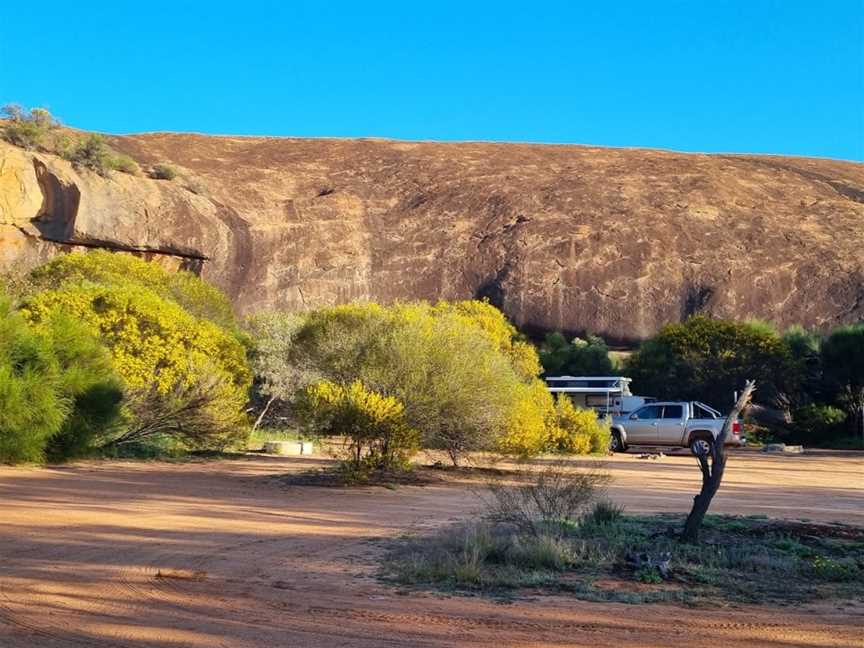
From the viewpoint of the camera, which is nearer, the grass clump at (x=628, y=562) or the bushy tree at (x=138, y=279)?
the grass clump at (x=628, y=562)

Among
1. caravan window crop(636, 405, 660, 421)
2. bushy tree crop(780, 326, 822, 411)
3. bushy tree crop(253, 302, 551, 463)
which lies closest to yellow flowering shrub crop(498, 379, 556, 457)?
bushy tree crop(253, 302, 551, 463)

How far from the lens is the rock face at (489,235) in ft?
164

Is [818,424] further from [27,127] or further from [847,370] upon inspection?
[27,127]

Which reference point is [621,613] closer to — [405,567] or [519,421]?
[405,567]

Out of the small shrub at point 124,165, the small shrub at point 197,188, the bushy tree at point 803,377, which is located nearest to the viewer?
the bushy tree at point 803,377

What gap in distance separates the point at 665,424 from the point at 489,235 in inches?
1129

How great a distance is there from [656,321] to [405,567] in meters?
45.9

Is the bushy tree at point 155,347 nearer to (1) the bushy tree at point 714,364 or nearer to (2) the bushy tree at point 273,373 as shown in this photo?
(2) the bushy tree at point 273,373

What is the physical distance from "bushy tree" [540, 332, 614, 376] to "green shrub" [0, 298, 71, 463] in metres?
30.4

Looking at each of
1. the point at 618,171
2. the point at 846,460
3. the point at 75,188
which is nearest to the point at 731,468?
the point at 846,460

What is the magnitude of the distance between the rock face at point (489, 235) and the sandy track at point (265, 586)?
3498 centimetres

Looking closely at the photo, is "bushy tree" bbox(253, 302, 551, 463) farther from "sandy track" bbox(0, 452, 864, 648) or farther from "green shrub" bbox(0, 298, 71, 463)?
"green shrub" bbox(0, 298, 71, 463)

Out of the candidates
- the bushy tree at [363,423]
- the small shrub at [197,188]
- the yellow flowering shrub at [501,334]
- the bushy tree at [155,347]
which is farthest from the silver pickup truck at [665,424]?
the small shrub at [197,188]

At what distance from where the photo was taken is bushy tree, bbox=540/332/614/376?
46.1 m
